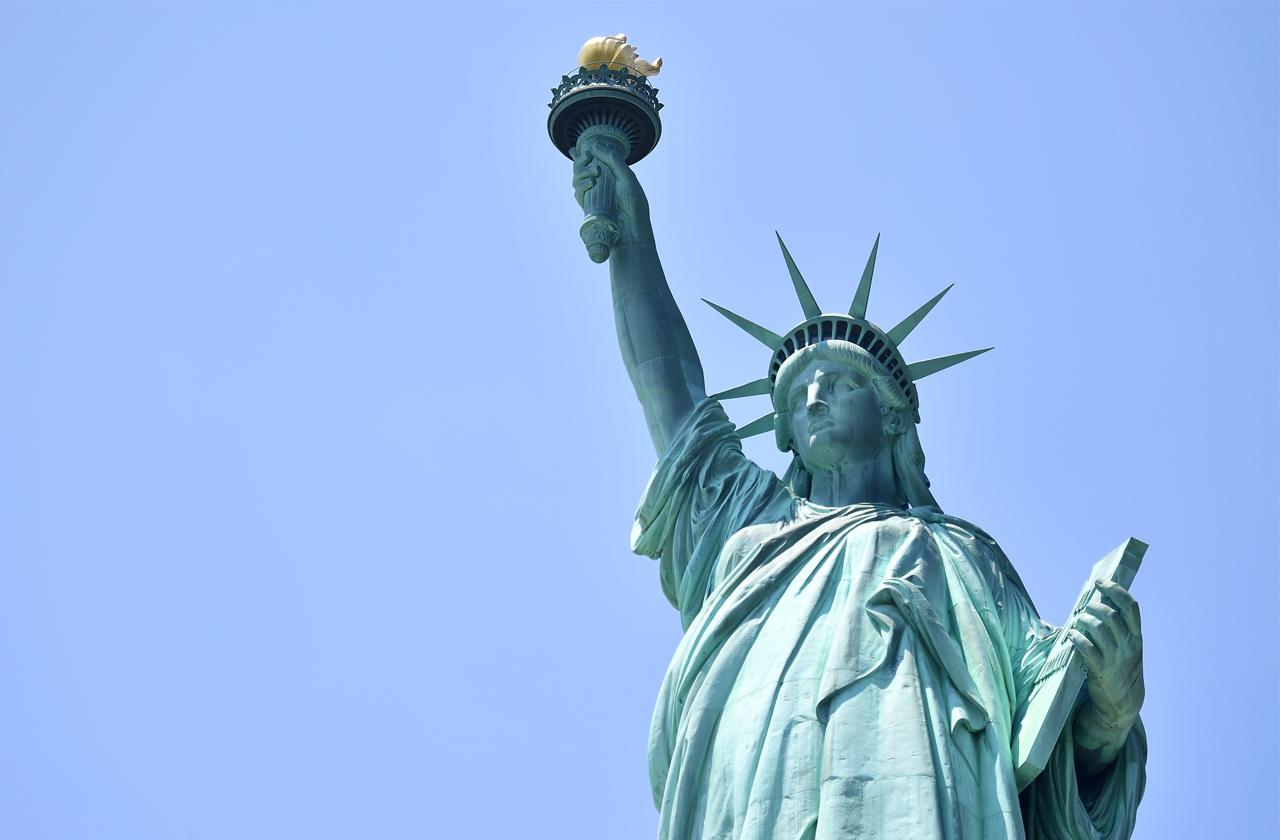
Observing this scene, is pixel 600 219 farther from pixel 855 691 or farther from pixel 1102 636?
pixel 1102 636

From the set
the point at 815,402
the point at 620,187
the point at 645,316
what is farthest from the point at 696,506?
the point at 620,187

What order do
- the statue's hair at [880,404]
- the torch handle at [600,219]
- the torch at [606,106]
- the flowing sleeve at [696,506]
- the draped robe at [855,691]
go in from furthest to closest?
the torch at [606,106], the torch handle at [600,219], the statue's hair at [880,404], the flowing sleeve at [696,506], the draped robe at [855,691]

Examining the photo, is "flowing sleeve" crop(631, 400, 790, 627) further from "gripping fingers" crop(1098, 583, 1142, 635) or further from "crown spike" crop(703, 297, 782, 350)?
"gripping fingers" crop(1098, 583, 1142, 635)

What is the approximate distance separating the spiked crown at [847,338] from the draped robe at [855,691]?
1065 mm

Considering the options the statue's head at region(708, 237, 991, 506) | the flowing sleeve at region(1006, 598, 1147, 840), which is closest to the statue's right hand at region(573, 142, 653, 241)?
the statue's head at region(708, 237, 991, 506)

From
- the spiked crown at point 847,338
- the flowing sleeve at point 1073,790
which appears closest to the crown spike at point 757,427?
the spiked crown at point 847,338

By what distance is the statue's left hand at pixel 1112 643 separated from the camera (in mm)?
13523

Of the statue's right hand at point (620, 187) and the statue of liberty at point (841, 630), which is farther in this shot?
the statue's right hand at point (620, 187)

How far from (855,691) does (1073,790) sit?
1308mm

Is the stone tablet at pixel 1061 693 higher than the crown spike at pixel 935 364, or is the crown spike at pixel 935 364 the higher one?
the crown spike at pixel 935 364

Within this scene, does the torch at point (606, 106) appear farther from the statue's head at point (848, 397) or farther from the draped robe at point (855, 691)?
the draped robe at point (855, 691)

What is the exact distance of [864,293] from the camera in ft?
53.5

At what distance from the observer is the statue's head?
1580 centimetres

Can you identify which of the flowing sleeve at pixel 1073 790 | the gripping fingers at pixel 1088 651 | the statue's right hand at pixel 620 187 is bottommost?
the flowing sleeve at pixel 1073 790
